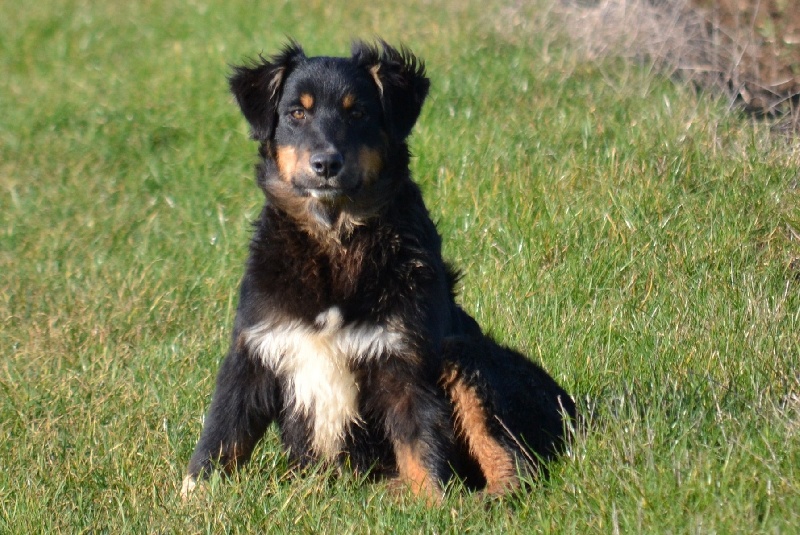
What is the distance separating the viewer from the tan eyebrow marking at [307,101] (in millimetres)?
4738

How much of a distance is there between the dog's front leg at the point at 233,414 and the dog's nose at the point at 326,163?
82 centimetres

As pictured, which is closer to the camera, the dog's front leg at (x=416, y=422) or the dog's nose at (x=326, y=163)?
the dog's front leg at (x=416, y=422)

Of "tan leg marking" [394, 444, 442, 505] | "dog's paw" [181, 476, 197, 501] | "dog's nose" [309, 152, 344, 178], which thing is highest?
"dog's nose" [309, 152, 344, 178]

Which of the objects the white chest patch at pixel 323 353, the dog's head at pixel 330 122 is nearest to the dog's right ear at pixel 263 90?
the dog's head at pixel 330 122

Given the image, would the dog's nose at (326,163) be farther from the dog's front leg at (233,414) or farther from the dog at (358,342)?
the dog's front leg at (233,414)

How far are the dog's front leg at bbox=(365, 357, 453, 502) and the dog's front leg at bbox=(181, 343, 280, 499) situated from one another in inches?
19.9

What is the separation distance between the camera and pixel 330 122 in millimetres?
4664

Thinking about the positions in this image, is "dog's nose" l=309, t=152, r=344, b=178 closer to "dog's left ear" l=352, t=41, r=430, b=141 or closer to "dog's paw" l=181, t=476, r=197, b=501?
"dog's left ear" l=352, t=41, r=430, b=141

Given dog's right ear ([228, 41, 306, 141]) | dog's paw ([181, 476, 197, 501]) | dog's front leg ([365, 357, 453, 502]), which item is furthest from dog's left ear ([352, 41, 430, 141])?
dog's paw ([181, 476, 197, 501])

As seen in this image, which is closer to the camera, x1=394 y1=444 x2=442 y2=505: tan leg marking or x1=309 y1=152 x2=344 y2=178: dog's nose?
x1=394 y1=444 x2=442 y2=505: tan leg marking

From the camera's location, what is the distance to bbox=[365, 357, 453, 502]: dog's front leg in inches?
170

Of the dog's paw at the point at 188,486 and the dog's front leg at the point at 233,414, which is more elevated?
the dog's front leg at the point at 233,414

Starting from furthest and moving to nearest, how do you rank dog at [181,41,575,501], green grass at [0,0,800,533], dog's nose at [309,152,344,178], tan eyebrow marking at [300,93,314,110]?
1. tan eyebrow marking at [300,93,314,110]
2. dog's nose at [309,152,344,178]
3. dog at [181,41,575,501]
4. green grass at [0,0,800,533]

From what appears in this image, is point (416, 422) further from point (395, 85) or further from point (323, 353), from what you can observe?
point (395, 85)
